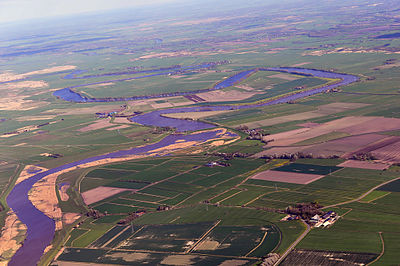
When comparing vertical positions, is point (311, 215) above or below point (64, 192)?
above

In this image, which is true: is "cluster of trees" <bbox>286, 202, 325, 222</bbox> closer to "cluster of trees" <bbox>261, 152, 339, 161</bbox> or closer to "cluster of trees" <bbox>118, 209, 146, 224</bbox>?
"cluster of trees" <bbox>261, 152, 339, 161</bbox>

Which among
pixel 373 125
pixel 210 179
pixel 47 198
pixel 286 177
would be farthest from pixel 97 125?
pixel 373 125

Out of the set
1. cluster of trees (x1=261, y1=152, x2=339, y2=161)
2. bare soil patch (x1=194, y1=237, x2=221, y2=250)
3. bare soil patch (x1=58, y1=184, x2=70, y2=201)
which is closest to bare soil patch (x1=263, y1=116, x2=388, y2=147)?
cluster of trees (x1=261, y1=152, x2=339, y2=161)

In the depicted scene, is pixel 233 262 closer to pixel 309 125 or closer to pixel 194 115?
pixel 309 125

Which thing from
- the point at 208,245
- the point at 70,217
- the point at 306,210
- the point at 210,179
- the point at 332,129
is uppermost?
the point at 306,210

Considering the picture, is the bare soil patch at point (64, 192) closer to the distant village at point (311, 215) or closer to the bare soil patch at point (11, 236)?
the bare soil patch at point (11, 236)

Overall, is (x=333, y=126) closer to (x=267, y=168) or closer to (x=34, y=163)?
(x=267, y=168)
